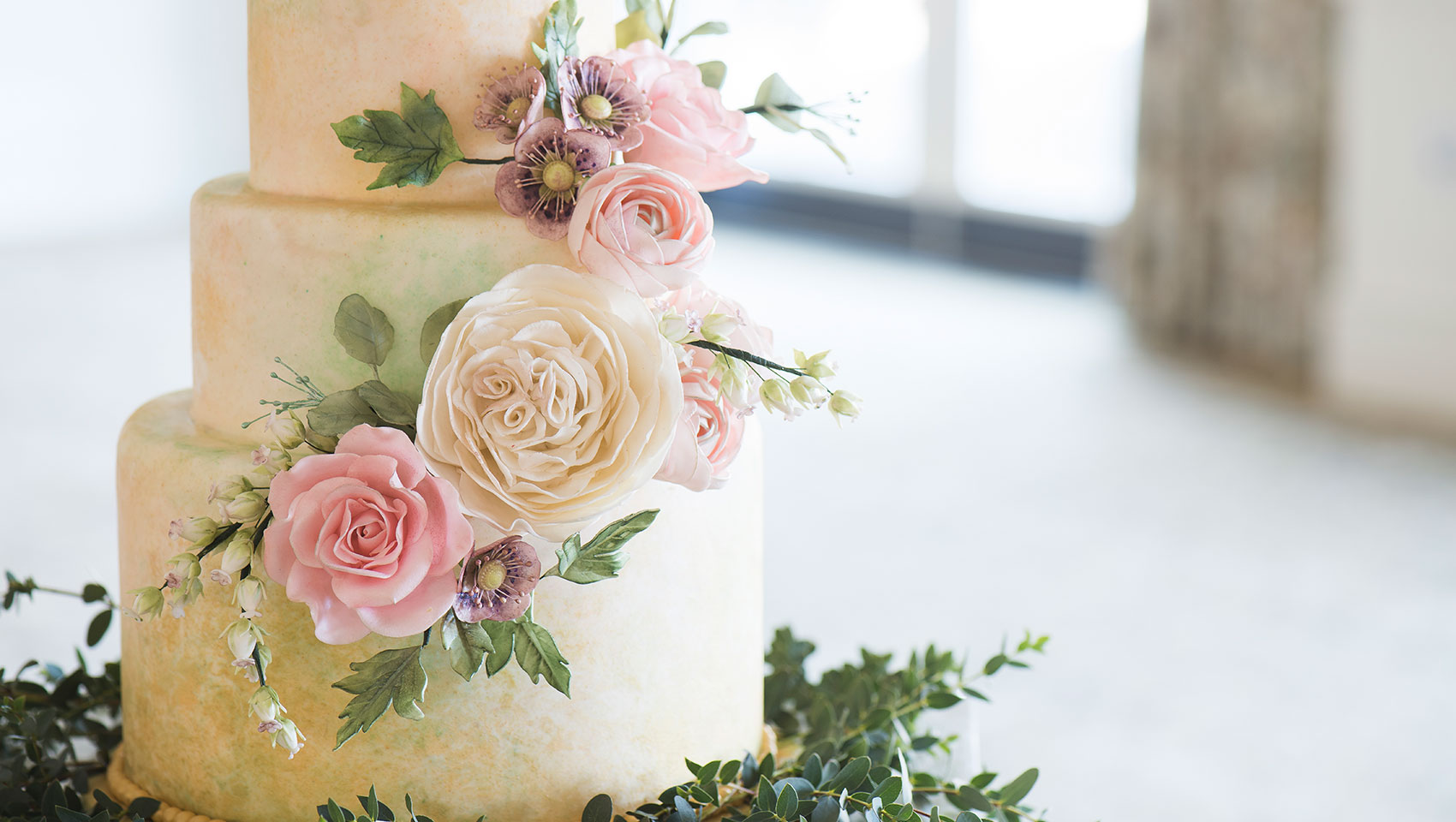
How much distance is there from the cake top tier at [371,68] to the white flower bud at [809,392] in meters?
0.24

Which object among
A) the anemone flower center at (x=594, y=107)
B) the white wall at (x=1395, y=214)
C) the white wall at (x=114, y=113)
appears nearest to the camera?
the anemone flower center at (x=594, y=107)

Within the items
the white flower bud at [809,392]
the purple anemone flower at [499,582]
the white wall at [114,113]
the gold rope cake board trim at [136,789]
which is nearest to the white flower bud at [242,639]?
the purple anemone flower at [499,582]

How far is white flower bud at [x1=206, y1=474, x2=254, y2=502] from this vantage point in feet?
2.48

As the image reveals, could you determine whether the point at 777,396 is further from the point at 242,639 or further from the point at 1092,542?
the point at 1092,542

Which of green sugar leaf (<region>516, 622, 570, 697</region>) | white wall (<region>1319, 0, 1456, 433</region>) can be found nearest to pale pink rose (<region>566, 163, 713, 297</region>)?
green sugar leaf (<region>516, 622, 570, 697</region>)

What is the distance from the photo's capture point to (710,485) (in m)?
0.79

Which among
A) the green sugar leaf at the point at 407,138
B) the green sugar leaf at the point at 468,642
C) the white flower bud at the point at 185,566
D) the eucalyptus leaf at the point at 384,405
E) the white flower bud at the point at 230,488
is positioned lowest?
the green sugar leaf at the point at 468,642

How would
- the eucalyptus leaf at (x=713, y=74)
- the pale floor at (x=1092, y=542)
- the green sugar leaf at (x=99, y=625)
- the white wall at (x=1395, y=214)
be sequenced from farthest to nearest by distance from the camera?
the white wall at (x=1395, y=214) < the pale floor at (x=1092, y=542) < the green sugar leaf at (x=99, y=625) < the eucalyptus leaf at (x=713, y=74)

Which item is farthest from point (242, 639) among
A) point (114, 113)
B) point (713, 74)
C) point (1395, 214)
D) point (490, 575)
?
point (114, 113)

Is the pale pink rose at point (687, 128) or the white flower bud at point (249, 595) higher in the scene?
the pale pink rose at point (687, 128)

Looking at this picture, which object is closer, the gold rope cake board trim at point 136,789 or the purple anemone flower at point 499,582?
the purple anemone flower at point 499,582

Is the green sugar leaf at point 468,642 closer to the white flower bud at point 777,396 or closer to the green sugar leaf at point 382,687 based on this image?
the green sugar leaf at point 382,687

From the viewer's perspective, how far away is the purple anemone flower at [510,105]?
79 centimetres

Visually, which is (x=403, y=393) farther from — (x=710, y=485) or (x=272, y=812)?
(x=272, y=812)
